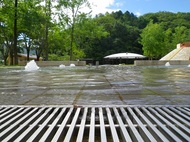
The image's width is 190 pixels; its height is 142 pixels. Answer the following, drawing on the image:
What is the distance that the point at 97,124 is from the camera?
2.42 m

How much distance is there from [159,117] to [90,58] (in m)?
49.7

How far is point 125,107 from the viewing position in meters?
2.99

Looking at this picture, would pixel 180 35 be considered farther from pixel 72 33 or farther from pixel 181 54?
pixel 72 33

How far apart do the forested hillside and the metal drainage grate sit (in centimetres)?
2238

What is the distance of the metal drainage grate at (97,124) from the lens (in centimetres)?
188

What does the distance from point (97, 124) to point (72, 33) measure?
109 ft

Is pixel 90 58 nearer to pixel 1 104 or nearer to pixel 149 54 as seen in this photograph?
pixel 149 54

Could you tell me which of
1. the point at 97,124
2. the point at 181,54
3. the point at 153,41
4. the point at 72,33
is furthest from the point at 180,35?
the point at 97,124

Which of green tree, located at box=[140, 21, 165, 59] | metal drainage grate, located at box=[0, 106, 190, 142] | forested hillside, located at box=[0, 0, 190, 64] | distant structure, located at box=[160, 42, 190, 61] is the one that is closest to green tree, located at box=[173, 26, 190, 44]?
forested hillside, located at box=[0, 0, 190, 64]

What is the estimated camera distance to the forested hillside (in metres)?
25.9

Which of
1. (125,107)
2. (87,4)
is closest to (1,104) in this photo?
(125,107)

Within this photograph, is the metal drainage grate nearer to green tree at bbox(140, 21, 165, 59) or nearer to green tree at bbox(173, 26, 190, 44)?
green tree at bbox(140, 21, 165, 59)

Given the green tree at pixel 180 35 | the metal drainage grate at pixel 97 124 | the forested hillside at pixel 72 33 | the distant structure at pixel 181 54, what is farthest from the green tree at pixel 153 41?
the metal drainage grate at pixel 97 124

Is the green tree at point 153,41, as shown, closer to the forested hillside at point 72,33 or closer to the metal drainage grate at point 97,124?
the forested hillside at point 72,33
